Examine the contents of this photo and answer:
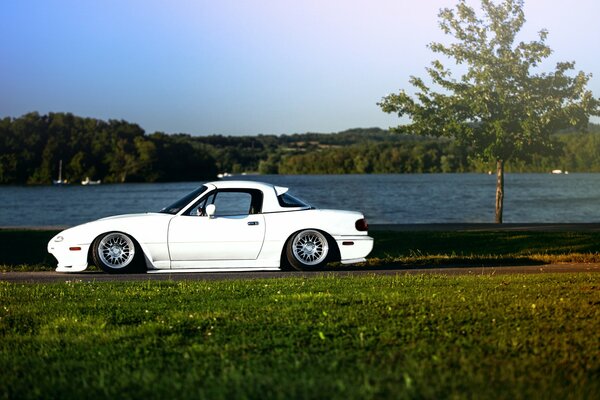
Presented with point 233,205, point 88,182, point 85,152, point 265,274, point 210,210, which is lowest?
point 233,205

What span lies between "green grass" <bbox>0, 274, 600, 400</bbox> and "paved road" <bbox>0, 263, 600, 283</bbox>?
2204 millimetres

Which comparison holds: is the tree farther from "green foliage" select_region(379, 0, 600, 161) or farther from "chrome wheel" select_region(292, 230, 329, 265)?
"chrome wheel" select_region(292, 230, 329, 265)

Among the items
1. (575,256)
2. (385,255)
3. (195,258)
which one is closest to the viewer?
(195,258)

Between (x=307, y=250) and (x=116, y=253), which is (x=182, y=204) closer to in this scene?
(x=116, y=253)

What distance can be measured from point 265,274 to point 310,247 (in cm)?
89

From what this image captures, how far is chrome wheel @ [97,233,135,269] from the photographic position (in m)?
13.5

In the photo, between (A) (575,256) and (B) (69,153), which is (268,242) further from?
(B) (69,153)

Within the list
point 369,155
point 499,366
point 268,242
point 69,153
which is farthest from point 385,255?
point 369,155

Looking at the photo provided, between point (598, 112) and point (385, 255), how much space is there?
13480 mm

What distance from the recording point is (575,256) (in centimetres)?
1617

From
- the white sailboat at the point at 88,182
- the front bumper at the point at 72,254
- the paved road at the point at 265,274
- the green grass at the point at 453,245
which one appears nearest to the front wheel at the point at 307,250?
the paved road at the point at 265,274

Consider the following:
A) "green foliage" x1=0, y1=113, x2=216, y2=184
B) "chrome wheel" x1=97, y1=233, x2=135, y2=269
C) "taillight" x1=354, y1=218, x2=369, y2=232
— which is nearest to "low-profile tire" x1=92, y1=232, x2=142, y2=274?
"chrome wheel" x1=97, y1=233, x2=135, y2=269

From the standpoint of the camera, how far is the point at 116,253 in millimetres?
13586

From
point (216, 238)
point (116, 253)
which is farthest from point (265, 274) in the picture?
point (116, 253)
